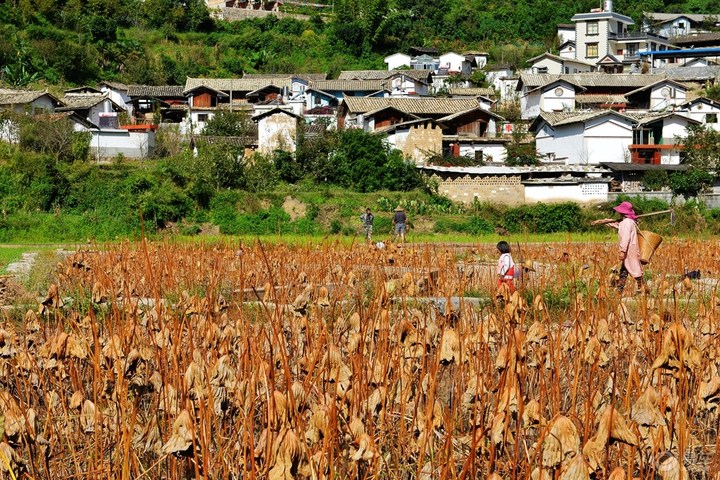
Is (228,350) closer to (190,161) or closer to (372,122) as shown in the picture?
(190,161)

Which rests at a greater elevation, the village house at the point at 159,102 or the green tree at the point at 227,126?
the village house at the point at 159,102

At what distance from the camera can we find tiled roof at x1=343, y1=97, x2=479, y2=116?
36844 mm

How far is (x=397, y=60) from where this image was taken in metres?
55.2

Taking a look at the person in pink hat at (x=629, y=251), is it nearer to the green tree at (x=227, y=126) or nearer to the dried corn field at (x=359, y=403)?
the dried corn field at (x=359, y=403)

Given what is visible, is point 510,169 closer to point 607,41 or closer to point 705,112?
point 705,112

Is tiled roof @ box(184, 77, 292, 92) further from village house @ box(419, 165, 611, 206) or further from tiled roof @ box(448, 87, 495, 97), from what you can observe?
village house @ box(419, 165, 611, 206)

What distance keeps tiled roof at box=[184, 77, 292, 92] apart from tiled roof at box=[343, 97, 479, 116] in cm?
775

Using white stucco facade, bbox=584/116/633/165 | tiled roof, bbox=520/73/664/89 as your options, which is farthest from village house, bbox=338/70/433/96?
white stucco facade, bbox=584/116/633/165

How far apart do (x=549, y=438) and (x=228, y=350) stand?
2100mm

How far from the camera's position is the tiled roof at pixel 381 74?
1868 inches

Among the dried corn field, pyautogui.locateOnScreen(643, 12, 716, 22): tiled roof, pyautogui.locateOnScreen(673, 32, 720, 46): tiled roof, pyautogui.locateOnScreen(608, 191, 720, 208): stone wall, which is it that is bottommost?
the dried corn field

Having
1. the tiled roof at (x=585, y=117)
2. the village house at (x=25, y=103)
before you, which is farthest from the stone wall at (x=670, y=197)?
the village house at (x=25, y=103)

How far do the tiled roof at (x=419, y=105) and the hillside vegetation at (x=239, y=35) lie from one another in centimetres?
1435

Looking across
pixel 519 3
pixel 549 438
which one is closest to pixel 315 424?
pixel 549 438
